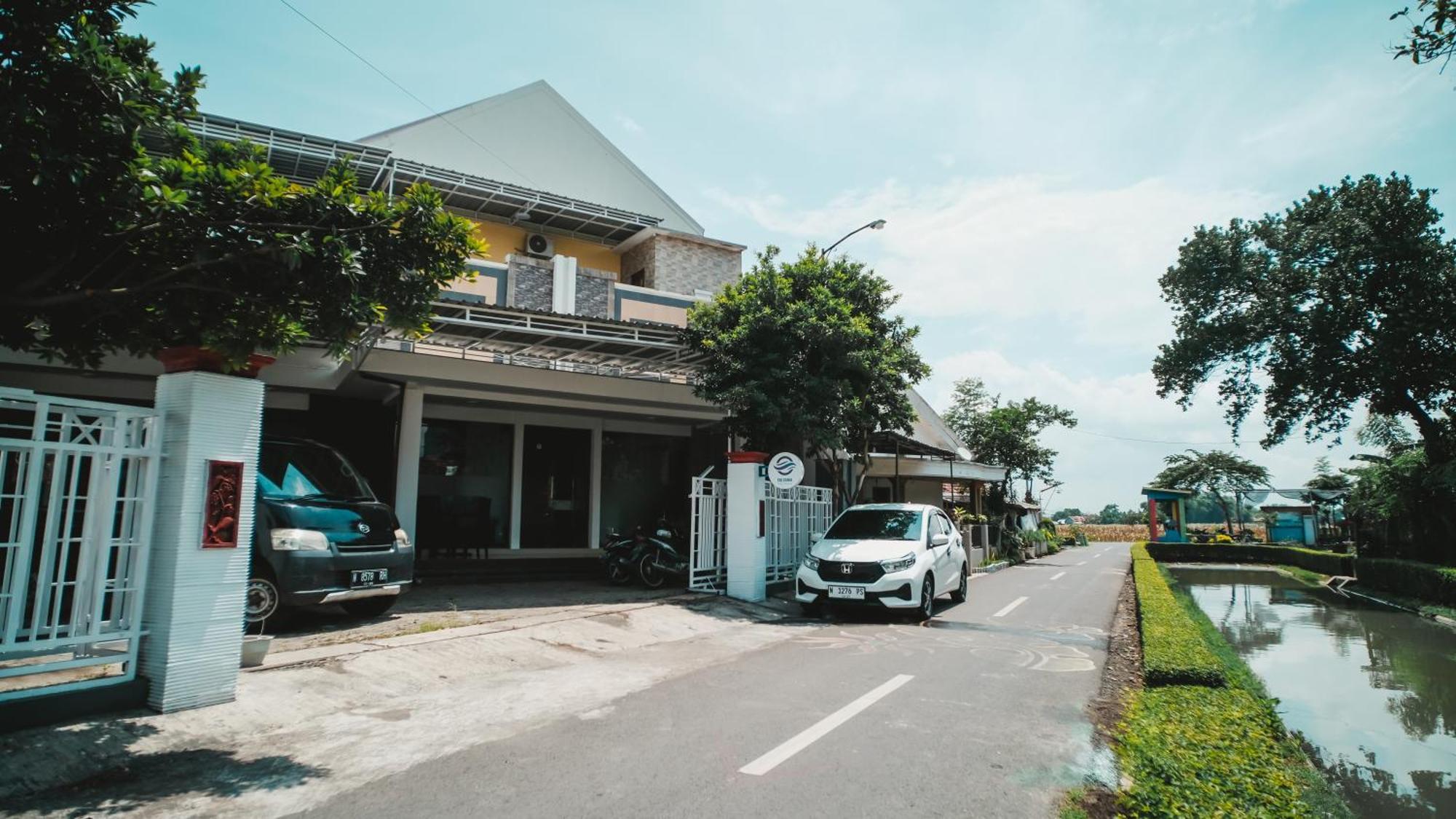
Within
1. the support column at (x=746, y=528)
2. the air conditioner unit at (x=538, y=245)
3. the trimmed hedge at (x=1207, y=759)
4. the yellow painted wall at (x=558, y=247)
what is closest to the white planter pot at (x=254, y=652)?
the trimmed hedge at (x=1207, y=759)

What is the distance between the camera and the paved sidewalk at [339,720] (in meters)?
4.27

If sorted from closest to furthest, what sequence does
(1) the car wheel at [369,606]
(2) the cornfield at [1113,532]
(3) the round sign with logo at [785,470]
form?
(1) the car wheel at [369,606] → (3) the round sign with logo at [785,470] → (2) the cornfield at [1113,532]

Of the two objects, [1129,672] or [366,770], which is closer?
[366,770]

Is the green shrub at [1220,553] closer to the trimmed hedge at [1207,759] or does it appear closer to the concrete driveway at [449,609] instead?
the concrete driveway at [449,609]

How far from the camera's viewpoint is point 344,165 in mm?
5211

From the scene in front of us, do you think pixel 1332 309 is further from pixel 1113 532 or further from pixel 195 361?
pixel 1113 532

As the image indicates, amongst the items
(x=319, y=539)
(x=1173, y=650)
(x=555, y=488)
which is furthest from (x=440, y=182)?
(x=1173, y=650)

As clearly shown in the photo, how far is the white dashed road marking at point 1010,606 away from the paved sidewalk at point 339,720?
489cm

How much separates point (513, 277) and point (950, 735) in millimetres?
14341

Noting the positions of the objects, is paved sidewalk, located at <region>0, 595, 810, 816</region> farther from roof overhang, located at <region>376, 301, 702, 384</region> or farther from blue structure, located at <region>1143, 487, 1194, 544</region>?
blue structure, located at <region>1143, 487, 1194, 544</region>

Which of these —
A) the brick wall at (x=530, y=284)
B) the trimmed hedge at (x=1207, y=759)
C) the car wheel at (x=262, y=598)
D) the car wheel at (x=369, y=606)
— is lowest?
the trimmed hedge at (x=1207, y=759)

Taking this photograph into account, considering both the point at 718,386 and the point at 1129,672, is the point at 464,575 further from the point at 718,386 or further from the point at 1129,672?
the point at 1129,672

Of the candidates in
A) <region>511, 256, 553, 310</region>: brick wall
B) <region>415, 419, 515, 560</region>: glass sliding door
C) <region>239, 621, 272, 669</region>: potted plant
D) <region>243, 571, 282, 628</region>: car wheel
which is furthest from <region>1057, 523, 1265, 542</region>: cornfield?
<region>239, 621, 272, 669</region>: potted plant

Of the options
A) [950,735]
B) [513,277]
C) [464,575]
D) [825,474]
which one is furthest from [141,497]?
[825,474]
